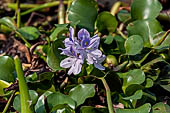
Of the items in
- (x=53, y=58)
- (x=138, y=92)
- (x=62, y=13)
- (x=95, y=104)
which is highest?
(x=62, y=13)

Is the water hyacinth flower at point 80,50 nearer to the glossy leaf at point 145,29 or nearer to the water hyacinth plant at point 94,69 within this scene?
the water hyacinth plant at point 94,69

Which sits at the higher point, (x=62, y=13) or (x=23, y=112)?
(x=62, y=13)

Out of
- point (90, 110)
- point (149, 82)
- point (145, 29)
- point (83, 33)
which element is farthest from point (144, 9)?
point (90, 110)

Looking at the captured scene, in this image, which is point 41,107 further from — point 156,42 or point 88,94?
point 156,42

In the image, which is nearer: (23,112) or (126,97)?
(23,112)

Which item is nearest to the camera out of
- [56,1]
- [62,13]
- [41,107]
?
[41,107]

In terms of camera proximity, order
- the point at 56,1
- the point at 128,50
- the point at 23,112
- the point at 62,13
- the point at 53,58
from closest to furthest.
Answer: the point at 23,112, the point at 53,58, the point at 128,50, the point at 62,13, the point at 56,1

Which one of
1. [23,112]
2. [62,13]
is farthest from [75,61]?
[62,13]
